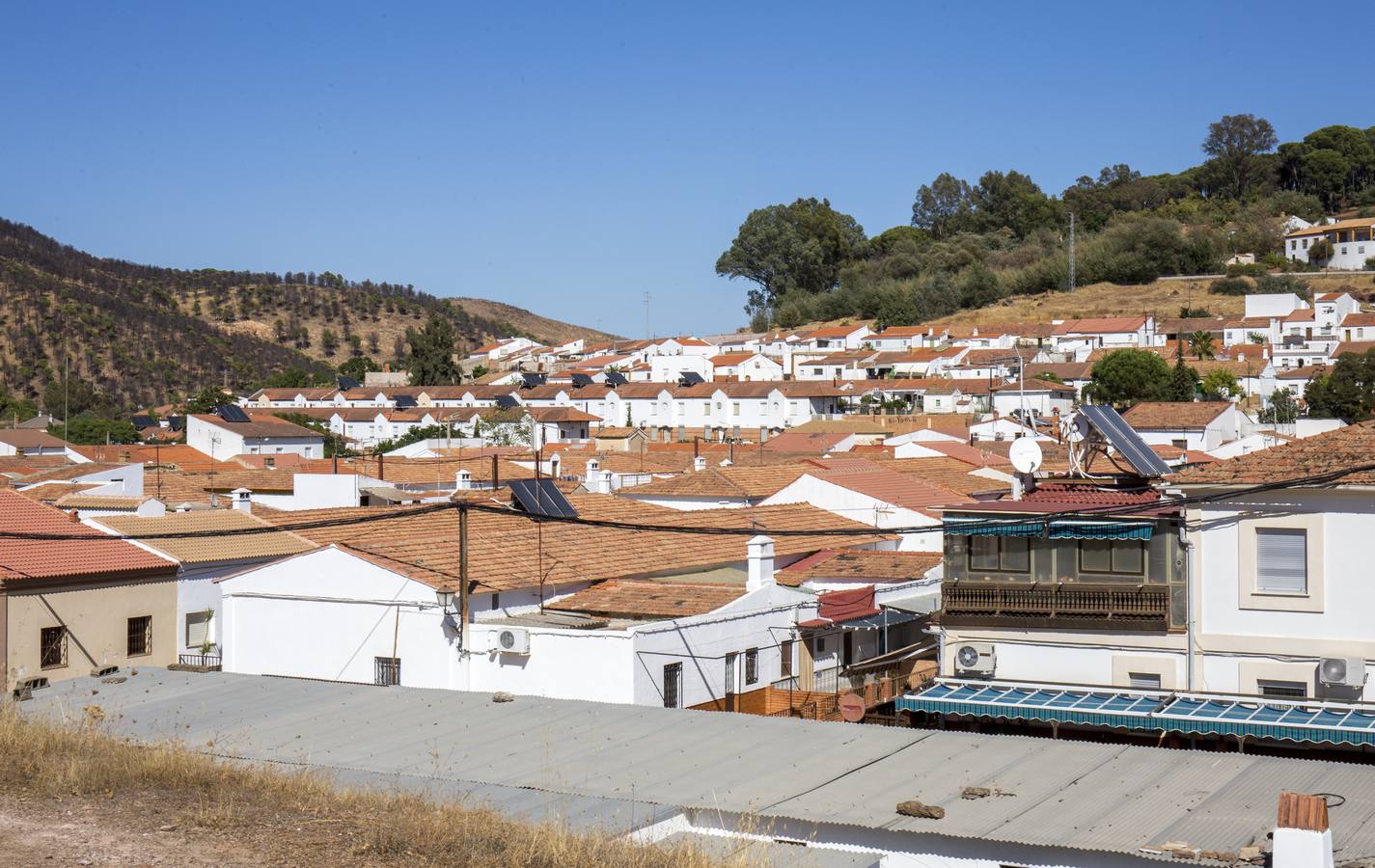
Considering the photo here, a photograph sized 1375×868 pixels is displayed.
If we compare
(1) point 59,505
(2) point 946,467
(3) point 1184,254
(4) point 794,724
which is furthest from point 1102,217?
(4) point 794,724

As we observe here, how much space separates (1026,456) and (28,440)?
5447cm

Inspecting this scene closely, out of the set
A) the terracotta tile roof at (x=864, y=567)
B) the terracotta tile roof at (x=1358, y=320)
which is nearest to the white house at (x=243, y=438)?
the terracotta tile roof at (x=864, y=567)

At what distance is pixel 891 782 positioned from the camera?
11.4 meters

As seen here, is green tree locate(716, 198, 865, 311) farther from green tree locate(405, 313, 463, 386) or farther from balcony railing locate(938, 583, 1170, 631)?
balcony railing locate(938, 583, 1170, 631)

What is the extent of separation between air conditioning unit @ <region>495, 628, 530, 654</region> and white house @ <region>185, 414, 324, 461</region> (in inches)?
Result: 2139

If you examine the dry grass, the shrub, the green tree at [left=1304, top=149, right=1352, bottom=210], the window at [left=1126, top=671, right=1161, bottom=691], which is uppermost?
the green tree at [left=1304, top=149, right=1352, bottom=210]

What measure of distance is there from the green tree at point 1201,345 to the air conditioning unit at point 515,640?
272ft

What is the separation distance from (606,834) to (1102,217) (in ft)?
489

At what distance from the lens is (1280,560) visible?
56.5 feet

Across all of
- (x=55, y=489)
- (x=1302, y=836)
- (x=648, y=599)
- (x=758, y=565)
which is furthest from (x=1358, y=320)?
(x=1302, y=836)

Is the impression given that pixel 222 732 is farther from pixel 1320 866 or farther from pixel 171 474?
pixel 171 474

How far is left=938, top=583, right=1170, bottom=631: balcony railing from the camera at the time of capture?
17875 mm

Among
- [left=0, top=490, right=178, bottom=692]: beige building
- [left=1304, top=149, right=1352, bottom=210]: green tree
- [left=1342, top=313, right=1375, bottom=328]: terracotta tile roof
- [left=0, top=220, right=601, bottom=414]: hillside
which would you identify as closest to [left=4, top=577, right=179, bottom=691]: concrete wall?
[left=0, top=490, right=178, bottom=692]: beige building

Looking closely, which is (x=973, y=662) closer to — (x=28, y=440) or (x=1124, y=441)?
(x=1124, y=441)
